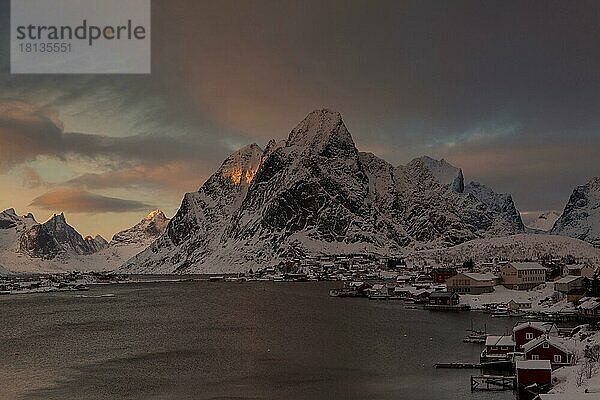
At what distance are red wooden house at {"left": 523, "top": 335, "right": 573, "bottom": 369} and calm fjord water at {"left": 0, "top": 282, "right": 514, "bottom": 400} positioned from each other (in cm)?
338

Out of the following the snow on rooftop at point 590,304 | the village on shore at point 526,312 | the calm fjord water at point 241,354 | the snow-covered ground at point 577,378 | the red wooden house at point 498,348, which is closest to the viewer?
the snow-covered ground at point 577,378

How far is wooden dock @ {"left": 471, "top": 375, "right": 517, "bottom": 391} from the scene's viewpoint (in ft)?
89.7

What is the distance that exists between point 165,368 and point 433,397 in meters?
14.3

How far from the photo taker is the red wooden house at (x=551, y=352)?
29094 millimetres

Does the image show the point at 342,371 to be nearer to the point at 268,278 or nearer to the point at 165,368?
the point at 165,368

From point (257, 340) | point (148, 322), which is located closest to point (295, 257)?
point (148, 322)

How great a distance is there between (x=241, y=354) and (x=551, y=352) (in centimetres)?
1697

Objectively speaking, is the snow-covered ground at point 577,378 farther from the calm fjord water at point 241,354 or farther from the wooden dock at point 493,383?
the calm fjord water at point 241,354

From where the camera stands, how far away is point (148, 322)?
5625 cm

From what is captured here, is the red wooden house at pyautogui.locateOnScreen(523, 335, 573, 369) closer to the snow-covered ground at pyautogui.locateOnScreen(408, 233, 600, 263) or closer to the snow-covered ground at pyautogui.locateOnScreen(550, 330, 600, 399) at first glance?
the snow-covered ground at pyautogui.locateOnScreen(550, 330, 600, 399)

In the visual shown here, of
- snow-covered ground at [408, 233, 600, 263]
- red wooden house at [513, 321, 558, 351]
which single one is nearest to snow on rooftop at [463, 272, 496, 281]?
red wooden house at [513, 321, 558, 351]

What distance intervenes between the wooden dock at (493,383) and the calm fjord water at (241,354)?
515 mm

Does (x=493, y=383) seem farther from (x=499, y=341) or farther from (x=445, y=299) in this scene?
(x=445, y=299)

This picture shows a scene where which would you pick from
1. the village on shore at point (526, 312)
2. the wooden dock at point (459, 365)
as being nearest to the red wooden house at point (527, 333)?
the village on shore at point (526, 312)
